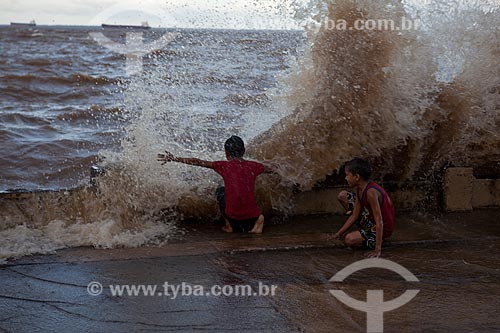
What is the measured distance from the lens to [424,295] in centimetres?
431

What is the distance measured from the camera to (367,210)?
5.55 m

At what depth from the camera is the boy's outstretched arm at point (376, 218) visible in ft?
17.3

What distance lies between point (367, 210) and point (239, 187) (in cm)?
122

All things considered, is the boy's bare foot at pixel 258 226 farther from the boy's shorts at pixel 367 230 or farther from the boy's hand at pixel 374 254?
the boy's hand at pixel 374 254

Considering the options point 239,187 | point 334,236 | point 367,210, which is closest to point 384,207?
point 367,210

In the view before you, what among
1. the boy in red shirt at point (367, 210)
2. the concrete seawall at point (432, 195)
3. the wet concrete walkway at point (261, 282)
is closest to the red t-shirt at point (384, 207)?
the boy in red shirt at point (367, 210)

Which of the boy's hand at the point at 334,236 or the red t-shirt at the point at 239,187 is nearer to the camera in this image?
the boy's hand at the point at 334,236

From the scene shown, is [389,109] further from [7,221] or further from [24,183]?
[24,183]

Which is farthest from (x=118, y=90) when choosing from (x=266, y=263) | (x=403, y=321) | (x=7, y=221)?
(x=403, y=321)

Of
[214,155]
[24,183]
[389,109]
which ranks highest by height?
[389,109]

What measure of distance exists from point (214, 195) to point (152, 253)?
148cm

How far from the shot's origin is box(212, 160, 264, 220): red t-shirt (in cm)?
604

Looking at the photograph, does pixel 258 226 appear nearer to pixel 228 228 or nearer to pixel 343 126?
pixel 228 228

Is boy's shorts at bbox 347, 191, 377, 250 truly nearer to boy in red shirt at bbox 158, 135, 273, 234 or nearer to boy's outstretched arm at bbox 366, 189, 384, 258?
boy's outstretched arm at bbox 366, 189, 384, 258
